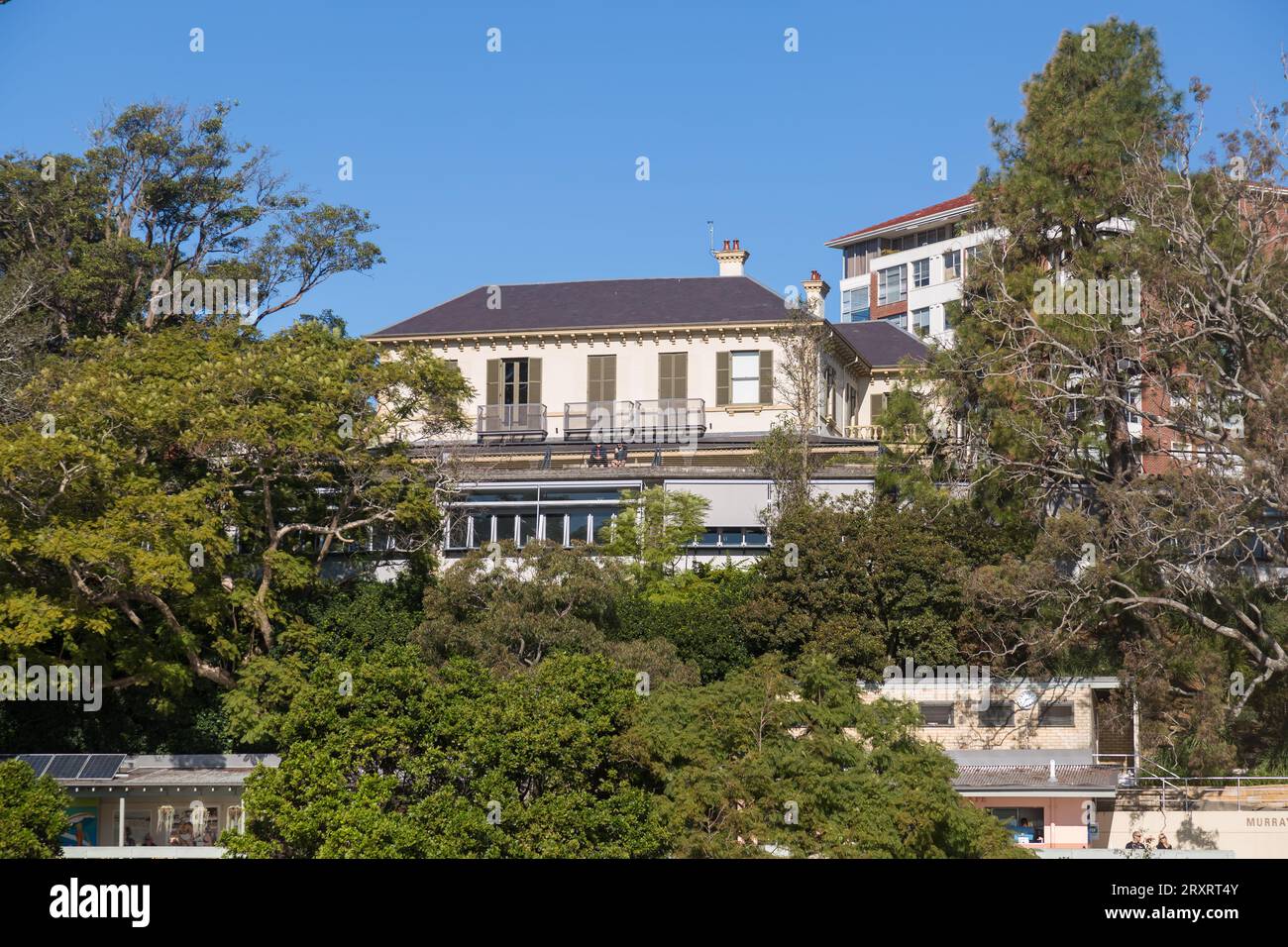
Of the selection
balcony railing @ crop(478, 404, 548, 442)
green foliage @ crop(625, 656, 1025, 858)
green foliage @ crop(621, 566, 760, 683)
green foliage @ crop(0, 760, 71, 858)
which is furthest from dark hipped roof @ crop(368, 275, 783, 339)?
green foliage @ crop(0, 760, 71, 858)

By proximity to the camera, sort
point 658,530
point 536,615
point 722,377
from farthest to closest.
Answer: point 722,377
point 658,530
point 536,615

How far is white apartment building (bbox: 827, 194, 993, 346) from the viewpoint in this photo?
8625 cm

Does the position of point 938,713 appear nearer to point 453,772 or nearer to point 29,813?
point 453,772

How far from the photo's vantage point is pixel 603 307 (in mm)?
50312

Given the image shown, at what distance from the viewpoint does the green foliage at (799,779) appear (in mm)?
22969

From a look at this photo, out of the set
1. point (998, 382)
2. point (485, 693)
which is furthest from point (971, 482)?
point (485, 693)

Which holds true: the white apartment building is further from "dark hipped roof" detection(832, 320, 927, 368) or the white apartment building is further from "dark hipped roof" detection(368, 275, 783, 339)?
"dark hipped roof" detection(368, 275, 783, 339)

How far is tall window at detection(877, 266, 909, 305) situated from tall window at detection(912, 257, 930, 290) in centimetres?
72

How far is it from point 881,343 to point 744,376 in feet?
40.9

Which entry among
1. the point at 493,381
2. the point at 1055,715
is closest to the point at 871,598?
the point at 1055,715

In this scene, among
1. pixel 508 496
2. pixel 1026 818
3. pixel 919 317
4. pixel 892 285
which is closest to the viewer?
pixel 1026 818

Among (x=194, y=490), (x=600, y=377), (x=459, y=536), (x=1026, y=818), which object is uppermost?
(x=600, y=377)
